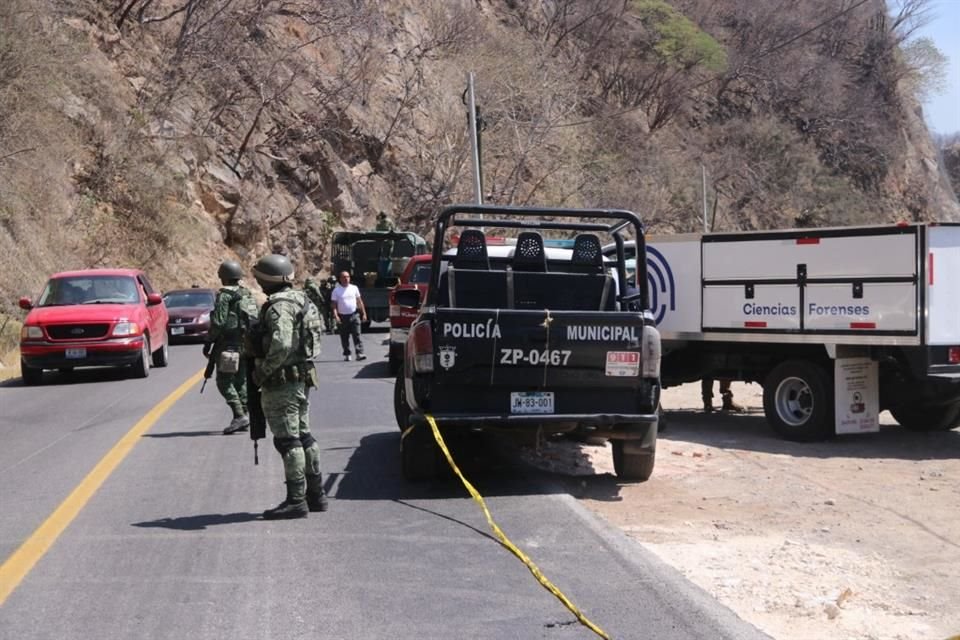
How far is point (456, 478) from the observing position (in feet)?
30.3

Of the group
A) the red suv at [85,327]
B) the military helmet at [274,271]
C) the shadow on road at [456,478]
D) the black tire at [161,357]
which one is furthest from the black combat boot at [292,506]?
the black tire at [161,357]

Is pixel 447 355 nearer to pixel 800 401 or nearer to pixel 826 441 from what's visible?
pixel 800 401

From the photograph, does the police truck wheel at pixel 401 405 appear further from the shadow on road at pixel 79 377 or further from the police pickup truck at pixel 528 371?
the shadow on road at pixel 79 377

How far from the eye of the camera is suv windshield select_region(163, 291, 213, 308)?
27.6 metres

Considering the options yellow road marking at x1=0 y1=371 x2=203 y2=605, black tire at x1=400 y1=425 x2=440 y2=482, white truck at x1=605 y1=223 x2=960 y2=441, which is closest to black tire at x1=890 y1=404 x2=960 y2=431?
white truck at x1=605 y1=223 x2=960 y2=441

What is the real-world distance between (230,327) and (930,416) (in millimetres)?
7809

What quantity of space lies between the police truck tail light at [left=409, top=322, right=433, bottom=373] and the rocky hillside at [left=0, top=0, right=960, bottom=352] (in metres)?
A: 21.5

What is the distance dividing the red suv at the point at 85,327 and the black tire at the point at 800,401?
10436 mm

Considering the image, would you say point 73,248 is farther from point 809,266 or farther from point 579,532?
point 579,532

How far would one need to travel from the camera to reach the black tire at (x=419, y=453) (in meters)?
8.76

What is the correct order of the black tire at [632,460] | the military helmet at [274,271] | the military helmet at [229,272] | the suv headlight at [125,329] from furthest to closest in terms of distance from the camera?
the suv headlight at [125,329]
the military helmet at [229,272]
the black tire at [632,460]
the military helmet at [274,271]

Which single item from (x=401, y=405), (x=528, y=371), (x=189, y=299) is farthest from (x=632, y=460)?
(x=189, y=299)

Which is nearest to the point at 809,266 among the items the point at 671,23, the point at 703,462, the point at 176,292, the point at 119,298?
the point at 703,462

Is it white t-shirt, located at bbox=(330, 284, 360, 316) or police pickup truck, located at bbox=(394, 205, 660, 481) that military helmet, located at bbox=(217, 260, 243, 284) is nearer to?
police pickup truck, located at bbox=(394, 205, 660, 481)
